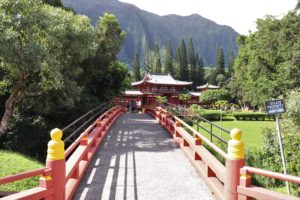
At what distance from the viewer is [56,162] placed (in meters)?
5.03

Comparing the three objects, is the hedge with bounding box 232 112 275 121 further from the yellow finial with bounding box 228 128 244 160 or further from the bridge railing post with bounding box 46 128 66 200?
the bridge railing post with bounding box 46 128 66 200

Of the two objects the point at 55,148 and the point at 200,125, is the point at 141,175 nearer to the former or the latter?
the point at 55,148

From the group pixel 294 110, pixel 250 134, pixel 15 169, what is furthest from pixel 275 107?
pixel 250 134

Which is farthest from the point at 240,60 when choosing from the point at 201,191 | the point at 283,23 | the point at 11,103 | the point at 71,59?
the point at 201,191

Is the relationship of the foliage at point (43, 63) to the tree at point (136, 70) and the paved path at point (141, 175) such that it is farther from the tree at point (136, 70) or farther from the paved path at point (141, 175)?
the tree at point (136, 70)

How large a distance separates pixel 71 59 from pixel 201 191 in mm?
10674

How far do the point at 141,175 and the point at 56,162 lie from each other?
322 cm

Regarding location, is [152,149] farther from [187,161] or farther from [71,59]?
[71,59]

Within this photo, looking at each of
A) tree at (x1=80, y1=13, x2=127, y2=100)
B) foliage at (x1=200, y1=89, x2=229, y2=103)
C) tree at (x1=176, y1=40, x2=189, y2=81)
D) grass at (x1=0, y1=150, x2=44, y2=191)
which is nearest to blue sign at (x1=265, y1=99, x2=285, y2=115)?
grass at (x1=0, y1=150, x2=44, y2=191)

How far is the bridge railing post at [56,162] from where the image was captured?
498 cm

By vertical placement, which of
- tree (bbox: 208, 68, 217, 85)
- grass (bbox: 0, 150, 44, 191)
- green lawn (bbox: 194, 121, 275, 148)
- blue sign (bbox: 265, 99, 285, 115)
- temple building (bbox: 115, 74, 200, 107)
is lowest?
green lawn (bbox: 194, 121, 275, 148)

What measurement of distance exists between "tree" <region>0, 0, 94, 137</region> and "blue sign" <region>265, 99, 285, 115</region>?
770 cm

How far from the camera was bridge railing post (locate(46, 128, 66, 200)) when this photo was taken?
16.4ft

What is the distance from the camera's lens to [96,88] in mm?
25766
